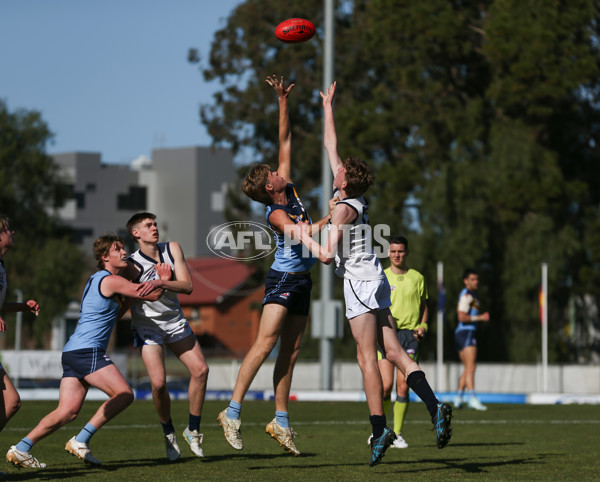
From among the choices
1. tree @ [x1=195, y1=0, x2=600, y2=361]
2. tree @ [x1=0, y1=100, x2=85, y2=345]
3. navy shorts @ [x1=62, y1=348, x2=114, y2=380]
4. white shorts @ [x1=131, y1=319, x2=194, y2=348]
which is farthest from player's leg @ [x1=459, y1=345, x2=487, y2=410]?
tree @ [x1=0, y1=100, x2=85, y2=345]

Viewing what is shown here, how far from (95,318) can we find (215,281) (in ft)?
208

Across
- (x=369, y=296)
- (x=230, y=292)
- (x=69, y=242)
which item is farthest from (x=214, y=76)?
(x=369, y=296)

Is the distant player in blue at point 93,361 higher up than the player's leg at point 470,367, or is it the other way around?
the distant player in blue at point 93,361

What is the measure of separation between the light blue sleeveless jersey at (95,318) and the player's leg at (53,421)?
1.07 feet

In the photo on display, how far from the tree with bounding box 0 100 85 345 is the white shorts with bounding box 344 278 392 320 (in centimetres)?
4036

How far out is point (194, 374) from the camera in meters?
9.39

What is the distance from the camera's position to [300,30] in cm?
1200

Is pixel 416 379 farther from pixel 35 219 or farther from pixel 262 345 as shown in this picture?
pixel 35 219

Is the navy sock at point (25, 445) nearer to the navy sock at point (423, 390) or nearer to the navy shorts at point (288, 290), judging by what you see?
the navy shorts at point (288, 290)

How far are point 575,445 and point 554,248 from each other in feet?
73.5

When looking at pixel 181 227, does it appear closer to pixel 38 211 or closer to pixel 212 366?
pixel 38 211

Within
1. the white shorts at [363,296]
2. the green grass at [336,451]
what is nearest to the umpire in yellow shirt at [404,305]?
the green grass at [336,451]

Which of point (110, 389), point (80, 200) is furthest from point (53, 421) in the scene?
point (80, 200)

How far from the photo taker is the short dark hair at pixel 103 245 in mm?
8852
